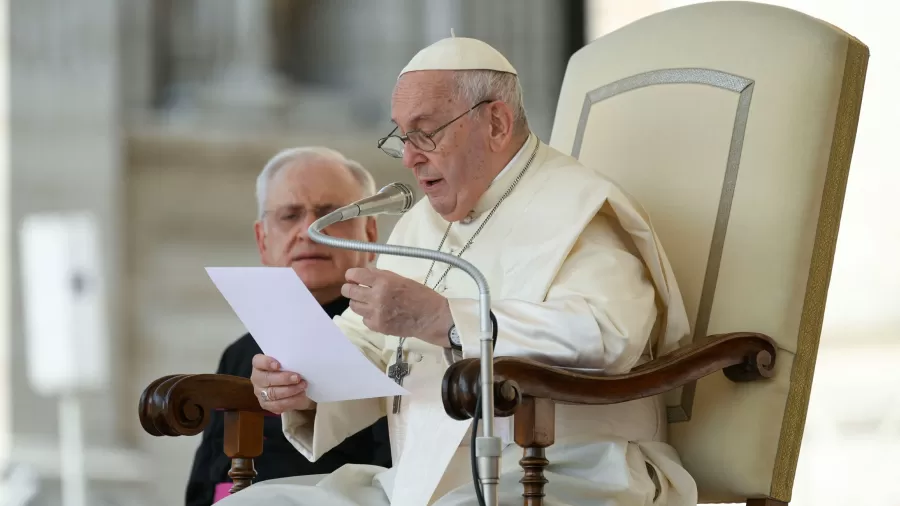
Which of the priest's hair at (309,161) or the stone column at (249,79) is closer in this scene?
the priest's hair at (309,161)

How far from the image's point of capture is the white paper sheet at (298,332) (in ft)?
7.95

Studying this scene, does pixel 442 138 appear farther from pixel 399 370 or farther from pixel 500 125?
pixel 399 370

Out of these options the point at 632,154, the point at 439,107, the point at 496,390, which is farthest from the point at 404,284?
the point at 632,154

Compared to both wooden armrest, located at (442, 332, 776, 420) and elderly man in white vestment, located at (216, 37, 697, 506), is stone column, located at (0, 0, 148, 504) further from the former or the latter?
wooden armrest, located at (442, 332, 776, 420)

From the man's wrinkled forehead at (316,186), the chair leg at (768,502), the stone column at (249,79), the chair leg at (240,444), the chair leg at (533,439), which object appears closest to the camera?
the chair leg at (533,439)

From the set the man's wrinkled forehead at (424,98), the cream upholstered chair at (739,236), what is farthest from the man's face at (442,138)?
the cream upholstered chair at (739,236)

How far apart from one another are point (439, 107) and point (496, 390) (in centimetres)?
89

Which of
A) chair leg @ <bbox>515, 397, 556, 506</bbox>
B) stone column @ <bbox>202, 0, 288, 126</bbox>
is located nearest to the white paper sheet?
Answer: chair leg @ <bbox>515, 397, 556, 506</bbox>

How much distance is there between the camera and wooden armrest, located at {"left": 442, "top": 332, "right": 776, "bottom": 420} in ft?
6.99

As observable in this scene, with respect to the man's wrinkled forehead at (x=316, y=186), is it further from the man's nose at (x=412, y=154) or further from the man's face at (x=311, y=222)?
the man's nose at (x=412, y=154)

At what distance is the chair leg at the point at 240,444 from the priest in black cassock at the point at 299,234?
2.67ft

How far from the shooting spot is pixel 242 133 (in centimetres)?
756

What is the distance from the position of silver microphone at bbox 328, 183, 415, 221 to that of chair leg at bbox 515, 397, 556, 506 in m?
0.49

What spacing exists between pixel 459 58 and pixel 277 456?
4.27ft
